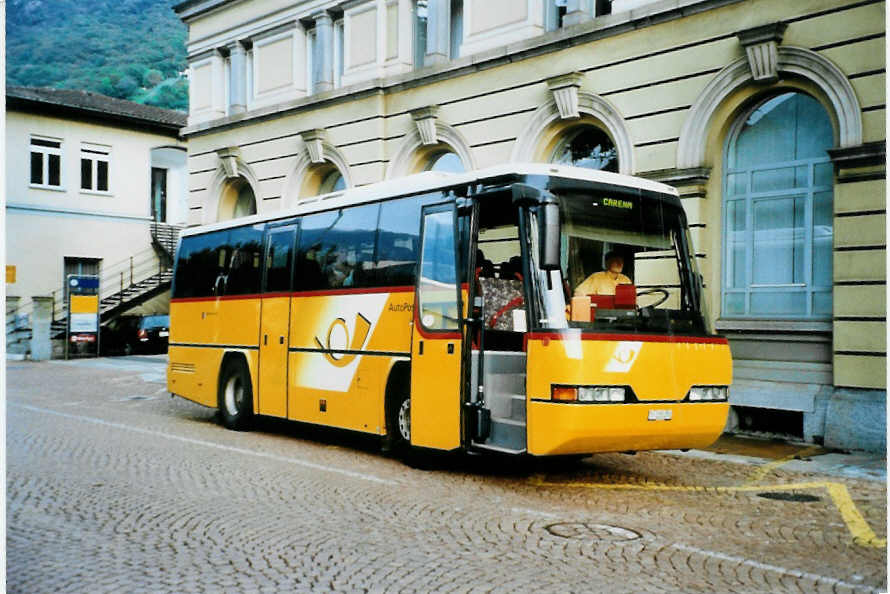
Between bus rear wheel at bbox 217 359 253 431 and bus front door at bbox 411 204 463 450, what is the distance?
15.5 ft

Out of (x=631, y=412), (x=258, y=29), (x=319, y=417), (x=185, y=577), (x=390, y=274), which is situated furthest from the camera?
(x=258, y=29)

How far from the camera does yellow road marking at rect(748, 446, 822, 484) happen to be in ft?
35.8

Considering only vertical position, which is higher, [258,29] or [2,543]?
[258,29]

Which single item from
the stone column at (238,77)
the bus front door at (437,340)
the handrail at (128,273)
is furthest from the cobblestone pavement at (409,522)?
the handrail at (128,273)

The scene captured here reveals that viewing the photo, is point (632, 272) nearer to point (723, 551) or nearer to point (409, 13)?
point (723, 551)

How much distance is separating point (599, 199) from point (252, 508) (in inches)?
180

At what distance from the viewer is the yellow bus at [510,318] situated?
9.31 meters

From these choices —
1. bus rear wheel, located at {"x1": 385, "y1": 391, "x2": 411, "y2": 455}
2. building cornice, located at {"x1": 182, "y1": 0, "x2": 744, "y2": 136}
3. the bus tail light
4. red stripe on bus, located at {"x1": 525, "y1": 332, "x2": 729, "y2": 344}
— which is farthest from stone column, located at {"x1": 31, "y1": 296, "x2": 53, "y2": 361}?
the bus tail light

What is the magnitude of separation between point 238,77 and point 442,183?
48.9 ft

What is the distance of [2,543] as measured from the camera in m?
5.07

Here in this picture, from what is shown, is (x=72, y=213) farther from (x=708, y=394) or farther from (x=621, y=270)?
(x=708, y=394)

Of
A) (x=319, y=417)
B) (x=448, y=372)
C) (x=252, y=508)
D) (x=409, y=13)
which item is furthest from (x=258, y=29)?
(x=252, y=508)

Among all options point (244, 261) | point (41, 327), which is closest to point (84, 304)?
point (41, 327)

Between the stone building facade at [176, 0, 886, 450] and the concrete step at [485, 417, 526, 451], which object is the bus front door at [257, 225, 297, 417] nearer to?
the concrete step at [485, 417, 526, 451]
